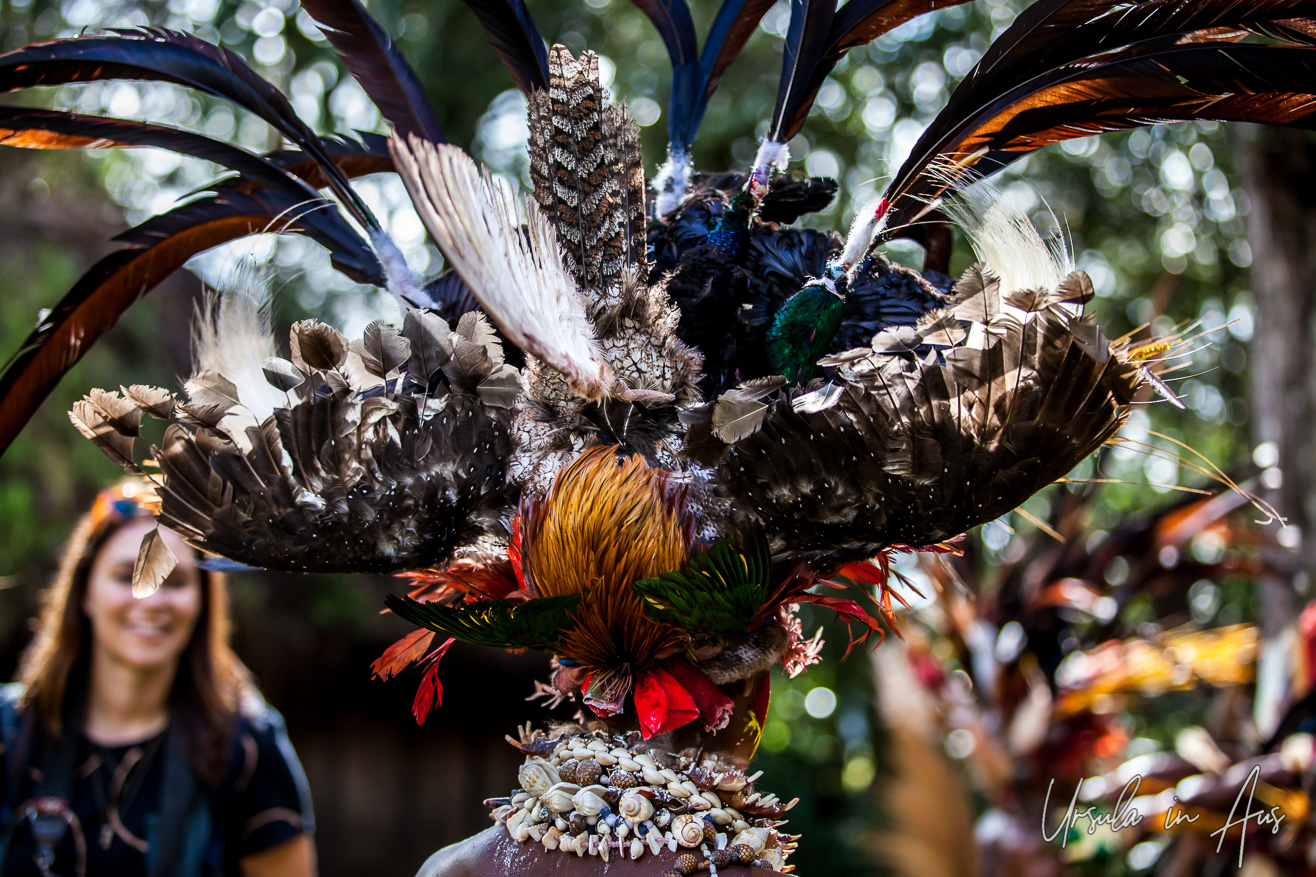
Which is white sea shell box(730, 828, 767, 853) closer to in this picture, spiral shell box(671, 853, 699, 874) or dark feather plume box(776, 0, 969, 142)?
spiral shell box(671, 853, 699, 874)

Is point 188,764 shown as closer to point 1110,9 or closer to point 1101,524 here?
point 1110,9

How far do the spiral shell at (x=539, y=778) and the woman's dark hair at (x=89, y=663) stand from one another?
157 centimetres

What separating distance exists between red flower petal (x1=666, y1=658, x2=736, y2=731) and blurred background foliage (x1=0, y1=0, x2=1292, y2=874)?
253cm

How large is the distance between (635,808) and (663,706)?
0.13 meters

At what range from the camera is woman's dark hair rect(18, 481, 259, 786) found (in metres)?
2.56

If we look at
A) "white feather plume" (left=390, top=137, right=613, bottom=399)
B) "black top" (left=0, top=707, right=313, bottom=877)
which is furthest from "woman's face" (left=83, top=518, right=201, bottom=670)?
"white feather plume" (left=390, top=137, right=613, bottom=399)

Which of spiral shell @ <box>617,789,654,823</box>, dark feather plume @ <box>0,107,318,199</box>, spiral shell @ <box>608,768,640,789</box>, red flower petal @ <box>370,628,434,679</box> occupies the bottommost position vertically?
spiral shell @ <box>617,789,654,823</box>

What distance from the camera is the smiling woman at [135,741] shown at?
2.45 meters

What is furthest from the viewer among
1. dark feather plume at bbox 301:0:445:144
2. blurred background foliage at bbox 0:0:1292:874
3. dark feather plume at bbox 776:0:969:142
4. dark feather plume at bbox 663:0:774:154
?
blurred background foliage at bbox 0:0:1292:874

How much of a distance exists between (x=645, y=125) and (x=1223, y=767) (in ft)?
14.2

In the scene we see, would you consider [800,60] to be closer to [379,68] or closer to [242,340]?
[379,68]

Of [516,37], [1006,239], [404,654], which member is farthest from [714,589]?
[516,37]

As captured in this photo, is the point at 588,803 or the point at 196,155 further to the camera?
the point at 196,155

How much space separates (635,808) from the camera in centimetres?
127
